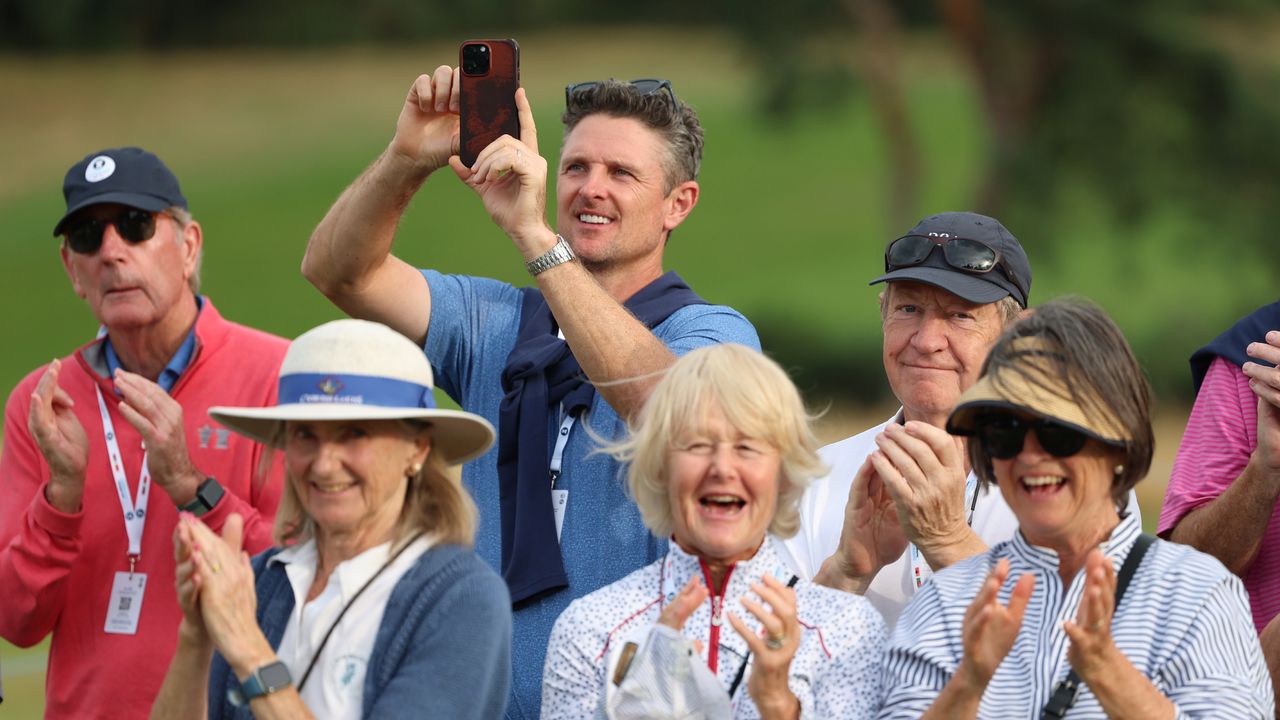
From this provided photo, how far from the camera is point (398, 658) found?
324 cm

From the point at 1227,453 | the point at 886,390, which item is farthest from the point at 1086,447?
the point at 886,390

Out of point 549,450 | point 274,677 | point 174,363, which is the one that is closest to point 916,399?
point 549,450

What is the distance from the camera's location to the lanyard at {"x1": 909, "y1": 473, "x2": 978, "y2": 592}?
156 inches

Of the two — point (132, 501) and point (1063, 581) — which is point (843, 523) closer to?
point (1063, 581)

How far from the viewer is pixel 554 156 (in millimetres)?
23594

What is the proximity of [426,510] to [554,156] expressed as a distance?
20.4 meters

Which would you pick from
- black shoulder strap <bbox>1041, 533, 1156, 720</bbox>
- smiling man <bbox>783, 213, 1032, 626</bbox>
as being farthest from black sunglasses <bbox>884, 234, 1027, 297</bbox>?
black shoulder strap <bbox>1041, 533, 1156, 720</bbox>

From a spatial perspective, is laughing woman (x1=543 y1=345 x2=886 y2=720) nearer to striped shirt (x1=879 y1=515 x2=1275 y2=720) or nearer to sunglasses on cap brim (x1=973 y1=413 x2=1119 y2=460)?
striped shirt (x1=879 y1=515 x2=1275 y2=720)

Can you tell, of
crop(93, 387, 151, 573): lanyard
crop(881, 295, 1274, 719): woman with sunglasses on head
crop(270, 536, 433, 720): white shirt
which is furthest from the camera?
crop(93, 387, 151, 573): lanyard

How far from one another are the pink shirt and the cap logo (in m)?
3.06

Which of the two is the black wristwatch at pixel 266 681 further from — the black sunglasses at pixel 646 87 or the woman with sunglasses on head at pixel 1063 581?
the black sunglasses at pixel 646 87

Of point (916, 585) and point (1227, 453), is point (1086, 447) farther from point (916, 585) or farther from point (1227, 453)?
point (1227, 453)

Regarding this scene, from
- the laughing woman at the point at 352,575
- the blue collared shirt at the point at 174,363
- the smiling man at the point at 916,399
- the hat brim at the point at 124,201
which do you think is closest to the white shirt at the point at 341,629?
the laughing woman at the point at 352,575

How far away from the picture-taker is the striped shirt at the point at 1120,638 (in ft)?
9.96
